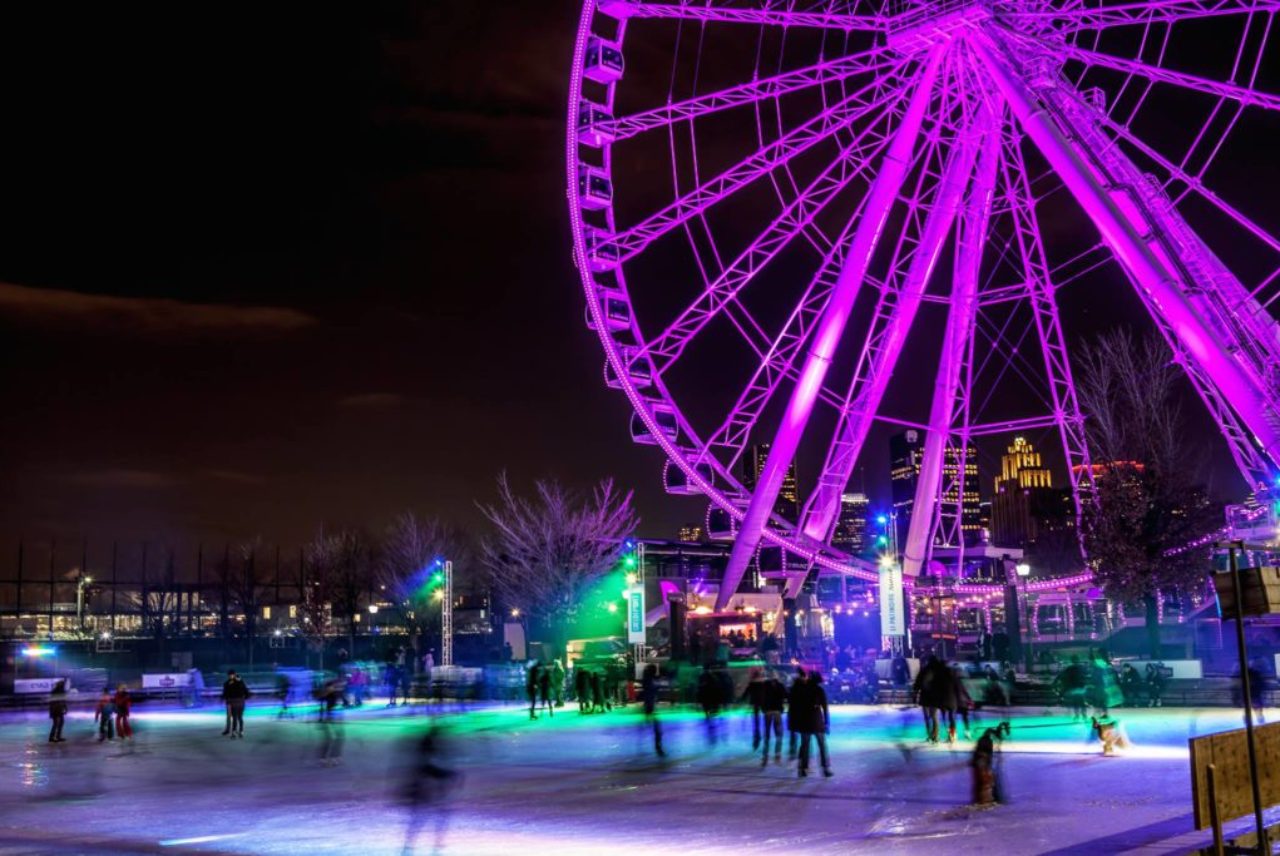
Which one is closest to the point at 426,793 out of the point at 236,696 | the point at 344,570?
the point at 236,696

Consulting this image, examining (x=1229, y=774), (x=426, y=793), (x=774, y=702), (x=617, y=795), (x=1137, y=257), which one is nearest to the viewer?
(x=1229, y=774)

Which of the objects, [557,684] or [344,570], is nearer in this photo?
[557,684]

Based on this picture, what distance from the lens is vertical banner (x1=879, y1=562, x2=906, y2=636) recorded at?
4050 centimetres

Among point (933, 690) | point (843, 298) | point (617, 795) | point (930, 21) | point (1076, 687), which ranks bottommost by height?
point (617, 795)

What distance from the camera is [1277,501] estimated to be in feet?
124

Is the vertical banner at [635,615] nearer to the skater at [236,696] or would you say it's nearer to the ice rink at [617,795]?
the ice rink at [617,795]

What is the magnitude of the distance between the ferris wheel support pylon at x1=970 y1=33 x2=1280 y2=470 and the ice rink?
6828 millimetres

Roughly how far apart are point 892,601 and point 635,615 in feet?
30.8

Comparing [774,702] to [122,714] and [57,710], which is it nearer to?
[122,714]

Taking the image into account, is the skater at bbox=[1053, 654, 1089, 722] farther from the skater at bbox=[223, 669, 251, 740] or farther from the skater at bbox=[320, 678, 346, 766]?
the skater at bbox=[223, 669, 251, 740]

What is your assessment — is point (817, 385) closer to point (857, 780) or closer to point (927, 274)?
point (927, 274)

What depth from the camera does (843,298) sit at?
38000 millimetres

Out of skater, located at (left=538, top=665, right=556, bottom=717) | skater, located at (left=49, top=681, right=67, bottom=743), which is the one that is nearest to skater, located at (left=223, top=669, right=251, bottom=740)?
skater, located at (left=49, top=681, right=67, bottom=743)

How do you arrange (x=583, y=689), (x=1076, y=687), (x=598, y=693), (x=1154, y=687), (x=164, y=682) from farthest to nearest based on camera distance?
(x=164, y=682) < (x=598, y=693) < (x=583, y=689) < (x=1154, y=687) < (x=1076, y=687)
